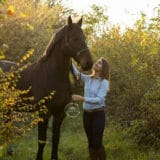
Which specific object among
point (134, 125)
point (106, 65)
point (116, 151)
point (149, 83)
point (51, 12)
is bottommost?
point (116, 151)

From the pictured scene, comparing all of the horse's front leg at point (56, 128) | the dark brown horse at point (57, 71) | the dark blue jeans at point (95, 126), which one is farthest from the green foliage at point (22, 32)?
the dark blue jeans at point (95, 126)

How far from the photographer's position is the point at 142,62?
31.4 feet

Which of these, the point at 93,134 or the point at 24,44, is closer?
the point at 93,134

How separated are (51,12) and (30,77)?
41.0 ft

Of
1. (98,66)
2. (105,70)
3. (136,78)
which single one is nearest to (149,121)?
(136,78)

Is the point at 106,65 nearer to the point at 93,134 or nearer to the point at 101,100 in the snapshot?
the point at 101,100

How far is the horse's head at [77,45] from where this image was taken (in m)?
7.44

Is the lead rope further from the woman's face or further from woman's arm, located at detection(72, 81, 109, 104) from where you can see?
the woman's face

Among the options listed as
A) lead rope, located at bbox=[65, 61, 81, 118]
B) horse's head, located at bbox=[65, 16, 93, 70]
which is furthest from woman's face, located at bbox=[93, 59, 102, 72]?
lead rope, located at bbox=[65, 61, 81, 118]

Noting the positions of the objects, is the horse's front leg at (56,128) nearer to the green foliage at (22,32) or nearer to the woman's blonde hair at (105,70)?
the woman's blonde hair at (105,70)

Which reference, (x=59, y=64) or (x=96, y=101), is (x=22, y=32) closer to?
(x=59, y=64)

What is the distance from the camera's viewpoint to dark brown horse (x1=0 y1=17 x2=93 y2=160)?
7680mm

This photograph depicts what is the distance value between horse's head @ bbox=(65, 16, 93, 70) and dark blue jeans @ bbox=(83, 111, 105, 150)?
86 cm

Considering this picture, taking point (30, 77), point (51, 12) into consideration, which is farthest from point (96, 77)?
point (51, 12)
